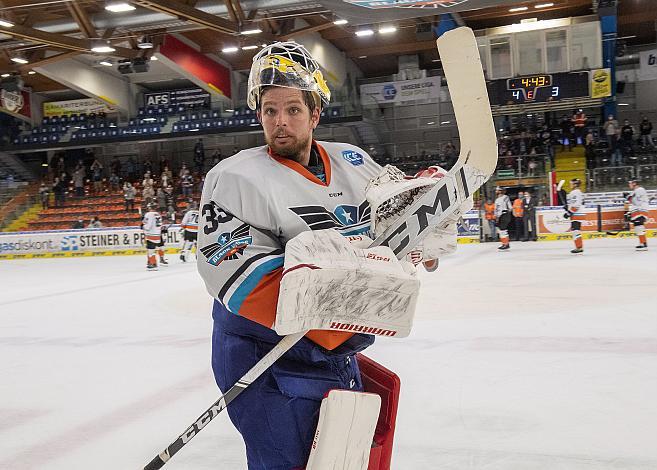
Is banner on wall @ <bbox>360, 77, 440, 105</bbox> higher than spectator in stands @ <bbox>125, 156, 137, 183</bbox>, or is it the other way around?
banner on wall @ <bbox>360, 77, 440, 105</bbox>

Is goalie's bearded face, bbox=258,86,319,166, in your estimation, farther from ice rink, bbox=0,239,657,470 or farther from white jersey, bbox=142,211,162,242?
white jersey, bbox=142,211,162,242

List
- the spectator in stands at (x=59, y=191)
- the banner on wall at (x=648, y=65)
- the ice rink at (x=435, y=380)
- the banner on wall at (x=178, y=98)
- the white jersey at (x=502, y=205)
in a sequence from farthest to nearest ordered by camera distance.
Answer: the banner on wall at (x=178, y=98), the spectator in stands at (x=59, y=191), the banner on wall at (x=648, y=65), the white jersey at (x=502, y=205), the ice rink at (x=435, y=380)

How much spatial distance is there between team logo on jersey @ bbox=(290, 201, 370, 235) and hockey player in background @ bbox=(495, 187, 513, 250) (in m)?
12.3

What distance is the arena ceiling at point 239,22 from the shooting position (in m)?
13.6

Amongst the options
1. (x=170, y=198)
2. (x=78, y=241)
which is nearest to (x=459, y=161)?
(x=78, y=241)

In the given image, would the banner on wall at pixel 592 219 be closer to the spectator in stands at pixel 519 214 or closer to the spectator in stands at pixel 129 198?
the spectator in stands at pixel 519 214

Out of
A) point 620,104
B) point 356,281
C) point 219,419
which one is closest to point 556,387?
point 219,419

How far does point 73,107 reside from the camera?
2750cm

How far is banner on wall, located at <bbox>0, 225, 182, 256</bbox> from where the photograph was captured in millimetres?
18250

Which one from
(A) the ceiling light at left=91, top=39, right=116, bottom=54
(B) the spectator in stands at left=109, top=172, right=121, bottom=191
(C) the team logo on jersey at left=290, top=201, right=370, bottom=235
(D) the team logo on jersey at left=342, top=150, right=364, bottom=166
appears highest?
(A) the ceiling light at left=91, top=39, right=116, bottom=54

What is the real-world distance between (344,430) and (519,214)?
1482 cm

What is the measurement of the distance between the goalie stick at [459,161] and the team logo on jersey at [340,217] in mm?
120

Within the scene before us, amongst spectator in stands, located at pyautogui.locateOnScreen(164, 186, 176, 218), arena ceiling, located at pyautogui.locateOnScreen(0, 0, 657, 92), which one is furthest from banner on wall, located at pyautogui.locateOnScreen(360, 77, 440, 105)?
spectator in stands, located at pyautogui.locateOnScreen(164, 186, 176, 218)

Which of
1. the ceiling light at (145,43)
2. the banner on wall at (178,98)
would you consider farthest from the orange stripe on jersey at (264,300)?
the banner on wall at (178,98)
